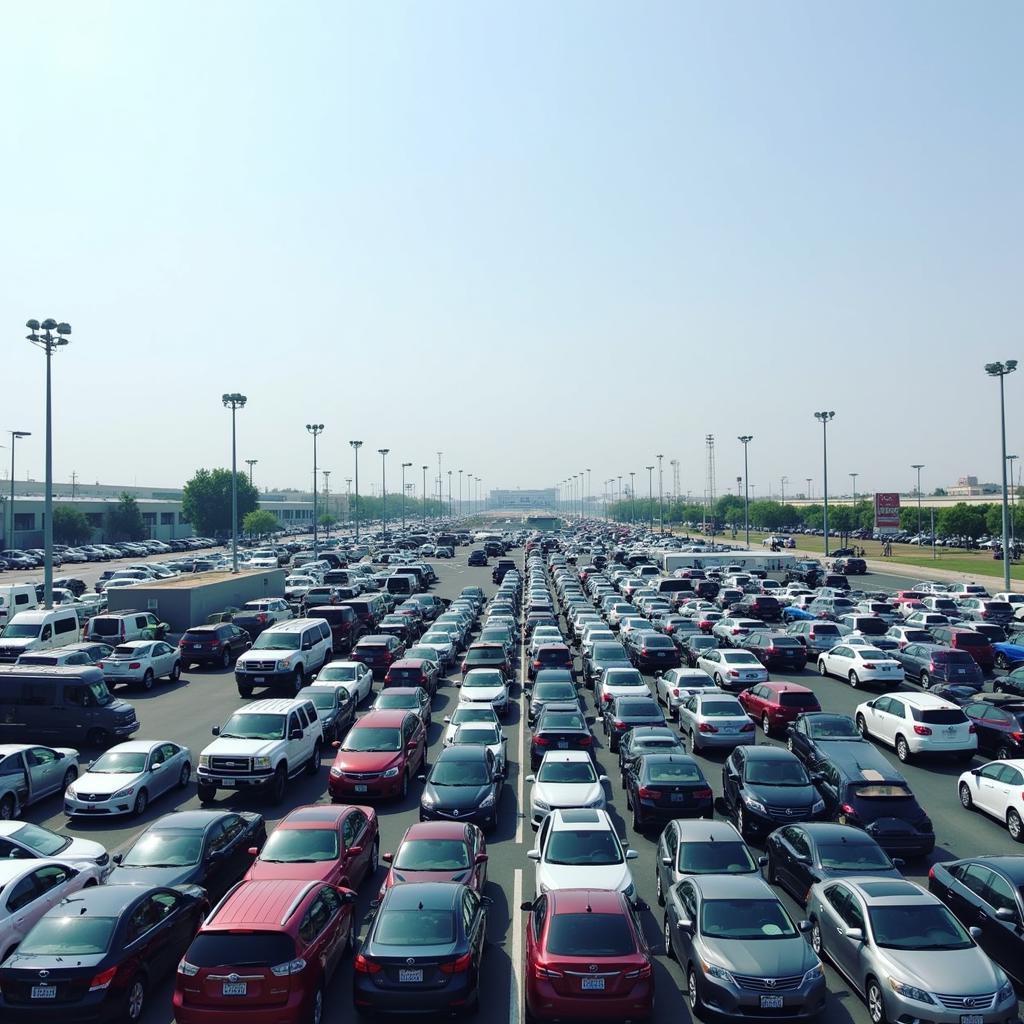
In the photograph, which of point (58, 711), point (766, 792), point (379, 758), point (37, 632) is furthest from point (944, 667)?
point (37, 632)

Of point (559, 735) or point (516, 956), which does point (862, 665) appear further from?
point (516, 956)

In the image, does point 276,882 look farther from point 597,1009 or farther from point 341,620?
point 341,620

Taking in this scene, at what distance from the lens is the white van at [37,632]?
31156 mm

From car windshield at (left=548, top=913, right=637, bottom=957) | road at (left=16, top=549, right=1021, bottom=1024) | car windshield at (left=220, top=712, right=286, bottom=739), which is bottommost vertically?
road at (left=16, top=549, right=1021, bottom=1024)

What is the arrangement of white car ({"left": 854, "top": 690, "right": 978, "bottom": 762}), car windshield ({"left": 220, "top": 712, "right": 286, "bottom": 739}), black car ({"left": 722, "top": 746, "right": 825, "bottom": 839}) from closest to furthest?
black car ({"left": 722, "top": 746, "right": 825, "bottom": 839}) < car windshield ({"left": 220, "top": 712, "right": 286, "bottom": 739}) < white car ({"left": 854, "top": 690, "right": 978, "bottom": 762})

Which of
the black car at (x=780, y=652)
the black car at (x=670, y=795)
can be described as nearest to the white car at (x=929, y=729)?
the black car at (x=670, y=795)

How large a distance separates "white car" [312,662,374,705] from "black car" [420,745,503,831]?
945 cm

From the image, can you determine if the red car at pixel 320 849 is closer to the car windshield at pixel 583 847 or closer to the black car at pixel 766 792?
the car windshield at pixel 583 847

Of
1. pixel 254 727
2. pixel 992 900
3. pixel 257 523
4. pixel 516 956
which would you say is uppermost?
pixel 257 523

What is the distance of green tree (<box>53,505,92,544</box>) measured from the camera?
10062 cm

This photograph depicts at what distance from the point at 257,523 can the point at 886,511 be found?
76095mm

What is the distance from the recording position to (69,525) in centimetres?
10138

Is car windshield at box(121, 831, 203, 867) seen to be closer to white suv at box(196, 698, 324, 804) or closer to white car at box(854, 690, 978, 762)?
white suv at box(196, 698, 324, 804)

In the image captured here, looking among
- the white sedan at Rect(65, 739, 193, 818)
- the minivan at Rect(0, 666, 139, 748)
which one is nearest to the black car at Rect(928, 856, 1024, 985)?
the white sedan at Rect(65, 739, 193, 818)
